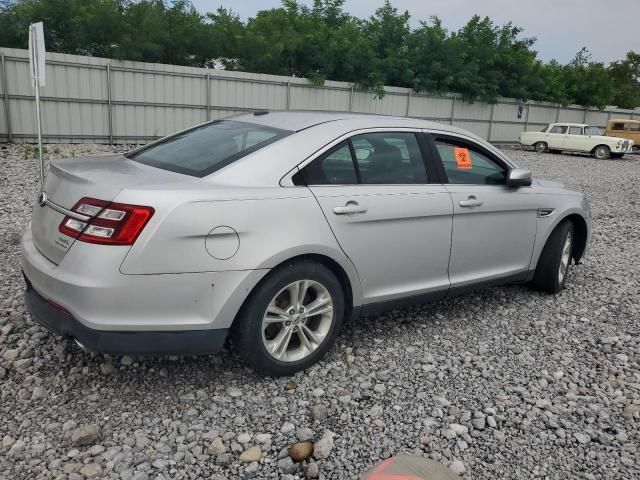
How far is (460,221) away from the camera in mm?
3953

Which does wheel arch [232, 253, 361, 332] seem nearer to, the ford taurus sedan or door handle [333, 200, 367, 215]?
the ford taurus sedan

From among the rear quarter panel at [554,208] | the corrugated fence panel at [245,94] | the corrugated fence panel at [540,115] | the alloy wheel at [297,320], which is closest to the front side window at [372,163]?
the alloy wheel at [297,320]

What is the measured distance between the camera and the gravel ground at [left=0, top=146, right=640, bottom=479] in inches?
102

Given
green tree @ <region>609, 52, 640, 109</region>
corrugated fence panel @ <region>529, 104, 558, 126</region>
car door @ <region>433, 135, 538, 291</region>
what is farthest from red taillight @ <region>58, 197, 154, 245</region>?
green tree @ <region>609, 52, 640, 109</region>

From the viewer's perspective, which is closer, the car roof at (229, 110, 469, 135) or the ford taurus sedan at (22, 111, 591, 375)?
the ford taurus sedan at (22, 111, 591, 375)

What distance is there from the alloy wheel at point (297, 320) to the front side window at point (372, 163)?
2.11 feet

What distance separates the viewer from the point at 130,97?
15.2 m

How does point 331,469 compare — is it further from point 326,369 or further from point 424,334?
point 424,334

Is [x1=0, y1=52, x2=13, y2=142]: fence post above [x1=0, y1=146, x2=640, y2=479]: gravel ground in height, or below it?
above

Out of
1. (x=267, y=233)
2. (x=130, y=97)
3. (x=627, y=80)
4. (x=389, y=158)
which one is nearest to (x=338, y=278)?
(x=267, y=233)

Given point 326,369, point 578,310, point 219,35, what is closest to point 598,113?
Result: point 219,35

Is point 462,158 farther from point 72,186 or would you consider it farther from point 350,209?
point 72,186

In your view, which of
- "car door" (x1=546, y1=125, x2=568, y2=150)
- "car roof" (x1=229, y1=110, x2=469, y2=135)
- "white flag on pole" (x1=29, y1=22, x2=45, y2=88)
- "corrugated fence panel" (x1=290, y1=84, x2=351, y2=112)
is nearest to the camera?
"car roof" (x1=229, y1=110, x2=469, y2=135)

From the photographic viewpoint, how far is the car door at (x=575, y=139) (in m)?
23.8
